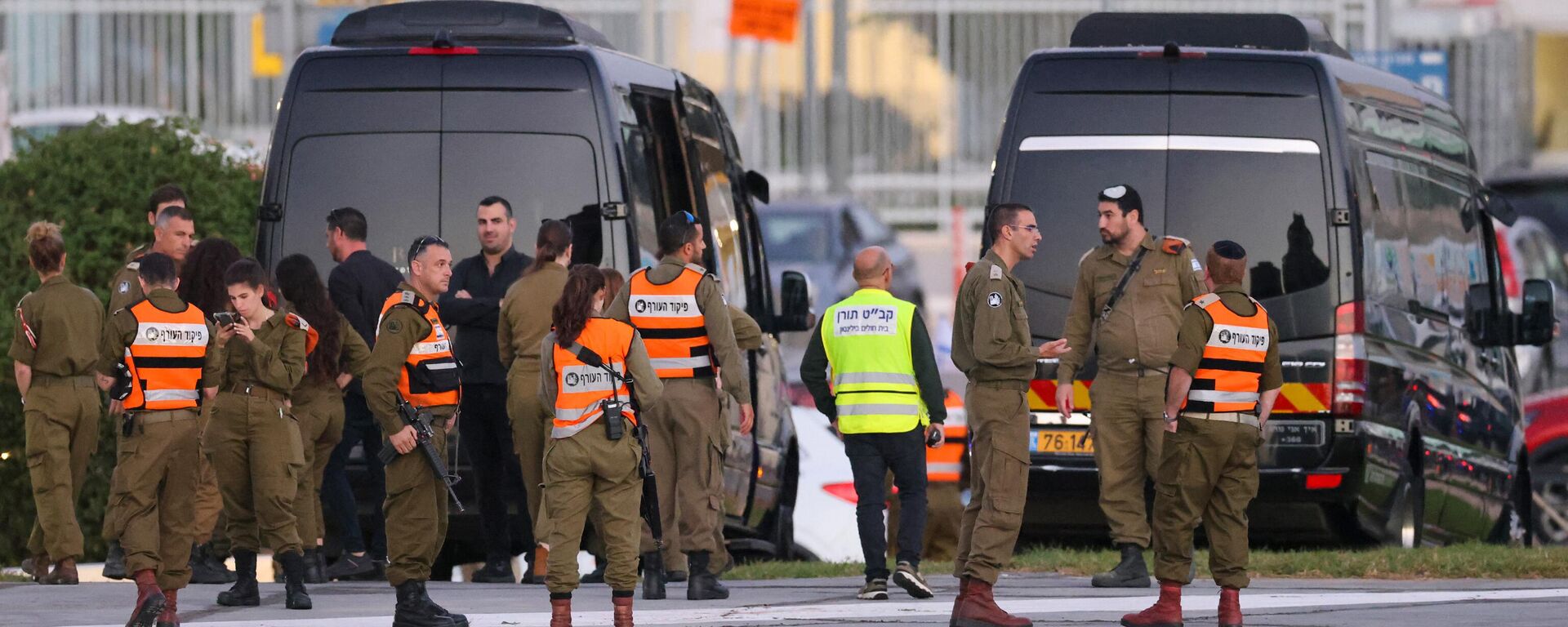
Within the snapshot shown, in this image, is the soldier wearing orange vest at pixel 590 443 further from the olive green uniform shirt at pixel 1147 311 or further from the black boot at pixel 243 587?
the olive green uniform shirt at pixel 1147 311

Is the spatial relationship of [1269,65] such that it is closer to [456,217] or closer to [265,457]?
[456,217]

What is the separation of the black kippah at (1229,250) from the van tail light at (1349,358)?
241cm

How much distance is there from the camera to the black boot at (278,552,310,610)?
10.8 metres

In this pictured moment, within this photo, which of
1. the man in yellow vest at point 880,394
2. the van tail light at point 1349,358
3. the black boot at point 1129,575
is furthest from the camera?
the van tail light at point 1349,358

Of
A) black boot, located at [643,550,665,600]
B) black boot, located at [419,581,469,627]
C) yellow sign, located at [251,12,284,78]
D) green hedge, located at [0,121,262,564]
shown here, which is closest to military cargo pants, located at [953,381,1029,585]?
black boot, located at [643,550,665,600]

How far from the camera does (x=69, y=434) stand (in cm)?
1214

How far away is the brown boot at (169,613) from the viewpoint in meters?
9.80

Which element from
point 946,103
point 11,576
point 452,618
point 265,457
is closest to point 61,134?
point 11,576

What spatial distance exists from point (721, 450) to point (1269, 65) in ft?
10.2

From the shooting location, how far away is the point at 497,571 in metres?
12.3

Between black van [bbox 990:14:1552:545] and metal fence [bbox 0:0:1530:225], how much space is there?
19.4 metres

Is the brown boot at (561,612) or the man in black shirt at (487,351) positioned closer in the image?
the brown boot at (561,612)

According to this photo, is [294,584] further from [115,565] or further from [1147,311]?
[1147,311]

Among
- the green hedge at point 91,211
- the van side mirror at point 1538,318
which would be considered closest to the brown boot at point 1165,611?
the van side mirror at point 1538,318
